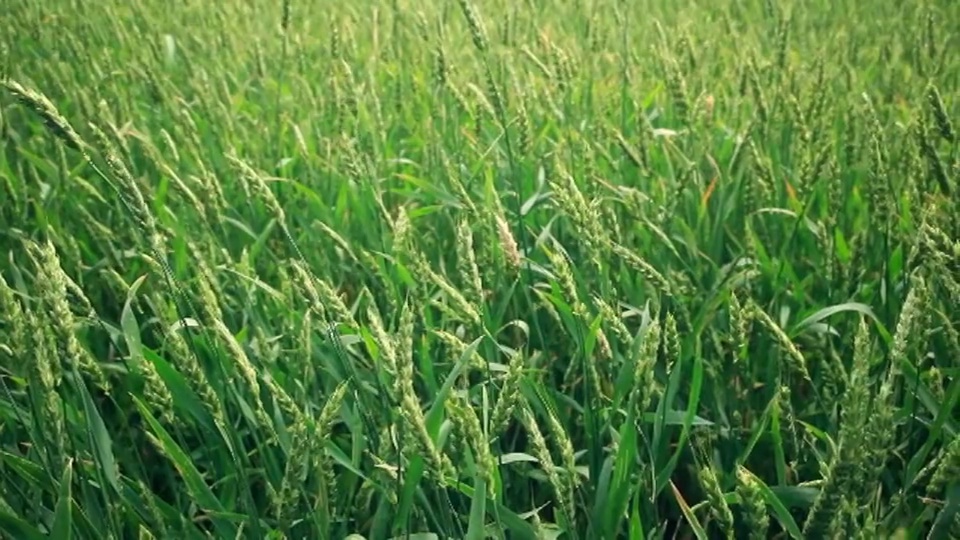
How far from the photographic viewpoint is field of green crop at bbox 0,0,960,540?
87cm

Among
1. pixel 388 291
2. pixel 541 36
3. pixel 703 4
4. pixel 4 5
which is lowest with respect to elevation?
pixel 703 4

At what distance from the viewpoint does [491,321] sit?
1.36 metres

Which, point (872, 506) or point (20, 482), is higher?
point (20, 482)

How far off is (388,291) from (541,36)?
3.26ft

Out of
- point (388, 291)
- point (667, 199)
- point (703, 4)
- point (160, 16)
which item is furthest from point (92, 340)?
point (703, 4)

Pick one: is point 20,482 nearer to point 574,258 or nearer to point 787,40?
point 574,258

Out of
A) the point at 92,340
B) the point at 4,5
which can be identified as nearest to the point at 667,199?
the point at 92,340

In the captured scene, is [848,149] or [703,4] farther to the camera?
[703,4]

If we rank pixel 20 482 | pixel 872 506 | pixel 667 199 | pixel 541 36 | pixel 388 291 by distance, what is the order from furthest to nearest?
1. pixel 541 36
2. pixel 667 199
3. pixel 388 291
4. pixel 20 482
5. pixel 872 506

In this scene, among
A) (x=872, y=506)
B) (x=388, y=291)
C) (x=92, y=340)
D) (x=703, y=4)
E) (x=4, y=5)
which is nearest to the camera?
(x=872, y=506)

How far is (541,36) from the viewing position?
206 centimetres

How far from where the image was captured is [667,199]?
170 cm

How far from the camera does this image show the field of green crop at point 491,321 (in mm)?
868

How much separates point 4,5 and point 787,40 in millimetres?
2430
